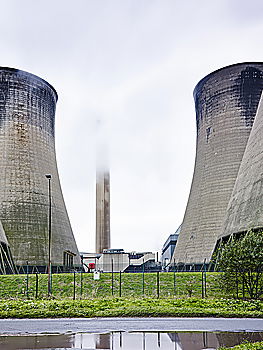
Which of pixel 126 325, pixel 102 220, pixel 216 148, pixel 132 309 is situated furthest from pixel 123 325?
pixel 102 220

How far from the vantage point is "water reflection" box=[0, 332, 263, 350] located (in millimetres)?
7570

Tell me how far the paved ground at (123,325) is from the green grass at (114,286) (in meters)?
7.09

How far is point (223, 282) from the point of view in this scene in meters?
17.0

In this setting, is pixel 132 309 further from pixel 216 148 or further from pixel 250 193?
pixel 216 148

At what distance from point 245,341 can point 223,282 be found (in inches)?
371

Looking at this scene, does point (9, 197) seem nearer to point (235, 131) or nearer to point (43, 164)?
point (43, 164)

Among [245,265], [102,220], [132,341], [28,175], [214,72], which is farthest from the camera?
[102,220]

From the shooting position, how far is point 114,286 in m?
20.7

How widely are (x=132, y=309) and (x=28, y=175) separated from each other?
1946cm

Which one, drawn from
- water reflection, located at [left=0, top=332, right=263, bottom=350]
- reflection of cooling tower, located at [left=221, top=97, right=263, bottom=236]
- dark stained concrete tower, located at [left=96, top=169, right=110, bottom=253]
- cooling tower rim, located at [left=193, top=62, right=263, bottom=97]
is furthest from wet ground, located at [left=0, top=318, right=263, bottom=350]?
dark stained concrete tower, located at [left=96, top=169, right=110, bottom=253]

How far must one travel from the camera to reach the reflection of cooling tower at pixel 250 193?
20984 millimetres

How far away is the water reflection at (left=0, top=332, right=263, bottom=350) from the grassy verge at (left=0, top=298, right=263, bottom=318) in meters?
2.97

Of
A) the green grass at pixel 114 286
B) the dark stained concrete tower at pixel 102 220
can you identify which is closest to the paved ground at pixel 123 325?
the green grass at pixel 114 286

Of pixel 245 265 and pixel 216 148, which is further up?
pixel 216 148
